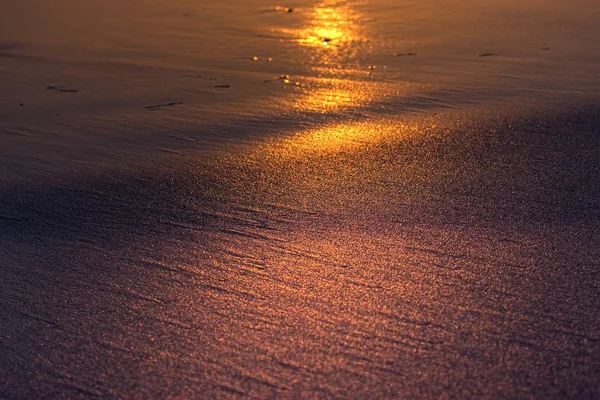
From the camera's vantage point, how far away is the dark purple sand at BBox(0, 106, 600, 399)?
1722mm

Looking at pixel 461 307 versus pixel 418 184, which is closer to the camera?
pixel 461 307

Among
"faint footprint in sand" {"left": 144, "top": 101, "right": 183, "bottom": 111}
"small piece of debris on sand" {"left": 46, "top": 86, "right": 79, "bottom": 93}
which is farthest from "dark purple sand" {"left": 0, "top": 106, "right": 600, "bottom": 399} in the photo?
"small piece of debris on sand" {"left": 46, "top": 86, "right": 79, "bottom": 93}

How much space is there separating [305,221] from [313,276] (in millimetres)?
445

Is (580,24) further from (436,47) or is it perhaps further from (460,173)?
(460,173)

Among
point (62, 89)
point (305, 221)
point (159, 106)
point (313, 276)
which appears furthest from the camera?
point (62, 89)

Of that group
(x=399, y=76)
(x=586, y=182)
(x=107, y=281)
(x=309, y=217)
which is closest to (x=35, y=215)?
(x=107, y=281)

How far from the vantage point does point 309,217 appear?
8.62 feet

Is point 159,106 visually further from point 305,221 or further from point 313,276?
point 313,276

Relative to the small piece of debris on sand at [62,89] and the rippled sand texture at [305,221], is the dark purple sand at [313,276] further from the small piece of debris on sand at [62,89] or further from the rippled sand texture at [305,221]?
the small piece of debris on sand at [62,89]

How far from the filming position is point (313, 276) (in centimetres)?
217

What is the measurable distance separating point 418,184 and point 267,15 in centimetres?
368

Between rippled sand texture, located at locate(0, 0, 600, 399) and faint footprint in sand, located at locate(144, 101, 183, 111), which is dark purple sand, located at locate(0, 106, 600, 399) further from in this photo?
faint footprint in sand, located at locate(144, 101, 183, 111)

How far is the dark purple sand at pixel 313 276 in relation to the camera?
1722 millimetres

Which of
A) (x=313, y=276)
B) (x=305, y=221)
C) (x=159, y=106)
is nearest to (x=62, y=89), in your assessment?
(x=159, y=106)
